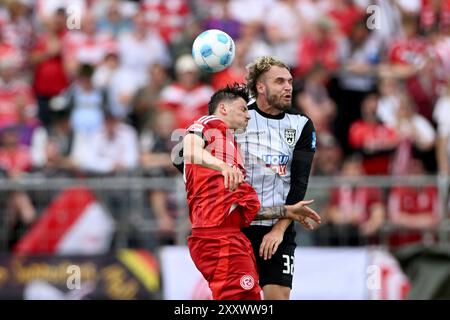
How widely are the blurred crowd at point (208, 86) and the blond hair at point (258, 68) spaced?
5.98m

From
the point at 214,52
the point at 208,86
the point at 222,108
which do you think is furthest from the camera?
the point at 208,86

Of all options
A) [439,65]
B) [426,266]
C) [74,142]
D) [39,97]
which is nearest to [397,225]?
[426,266]

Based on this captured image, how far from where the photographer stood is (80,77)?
59.8ft

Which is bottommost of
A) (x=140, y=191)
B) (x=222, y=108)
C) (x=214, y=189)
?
(x=140, y=191)

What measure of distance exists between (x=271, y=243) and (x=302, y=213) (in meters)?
0.42

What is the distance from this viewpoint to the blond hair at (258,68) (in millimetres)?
10461

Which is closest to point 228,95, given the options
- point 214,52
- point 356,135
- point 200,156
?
point 214,52

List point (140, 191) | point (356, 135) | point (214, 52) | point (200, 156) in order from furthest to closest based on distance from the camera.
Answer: point (356, 135) → point (140, 191) → point (214, 52) → point (200, 156)

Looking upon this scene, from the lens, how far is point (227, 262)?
980 centimetres

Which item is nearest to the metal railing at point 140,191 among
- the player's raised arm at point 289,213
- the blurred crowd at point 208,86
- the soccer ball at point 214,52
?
the blurred crowd at point 208,86

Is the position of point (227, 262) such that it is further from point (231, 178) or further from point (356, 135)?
point (356, 135)

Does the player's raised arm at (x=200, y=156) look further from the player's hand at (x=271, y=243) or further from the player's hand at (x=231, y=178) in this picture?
the player's hand at (x=271, y=243)

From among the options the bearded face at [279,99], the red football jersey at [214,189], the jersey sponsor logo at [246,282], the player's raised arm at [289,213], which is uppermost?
the bearded face at [279,99]
